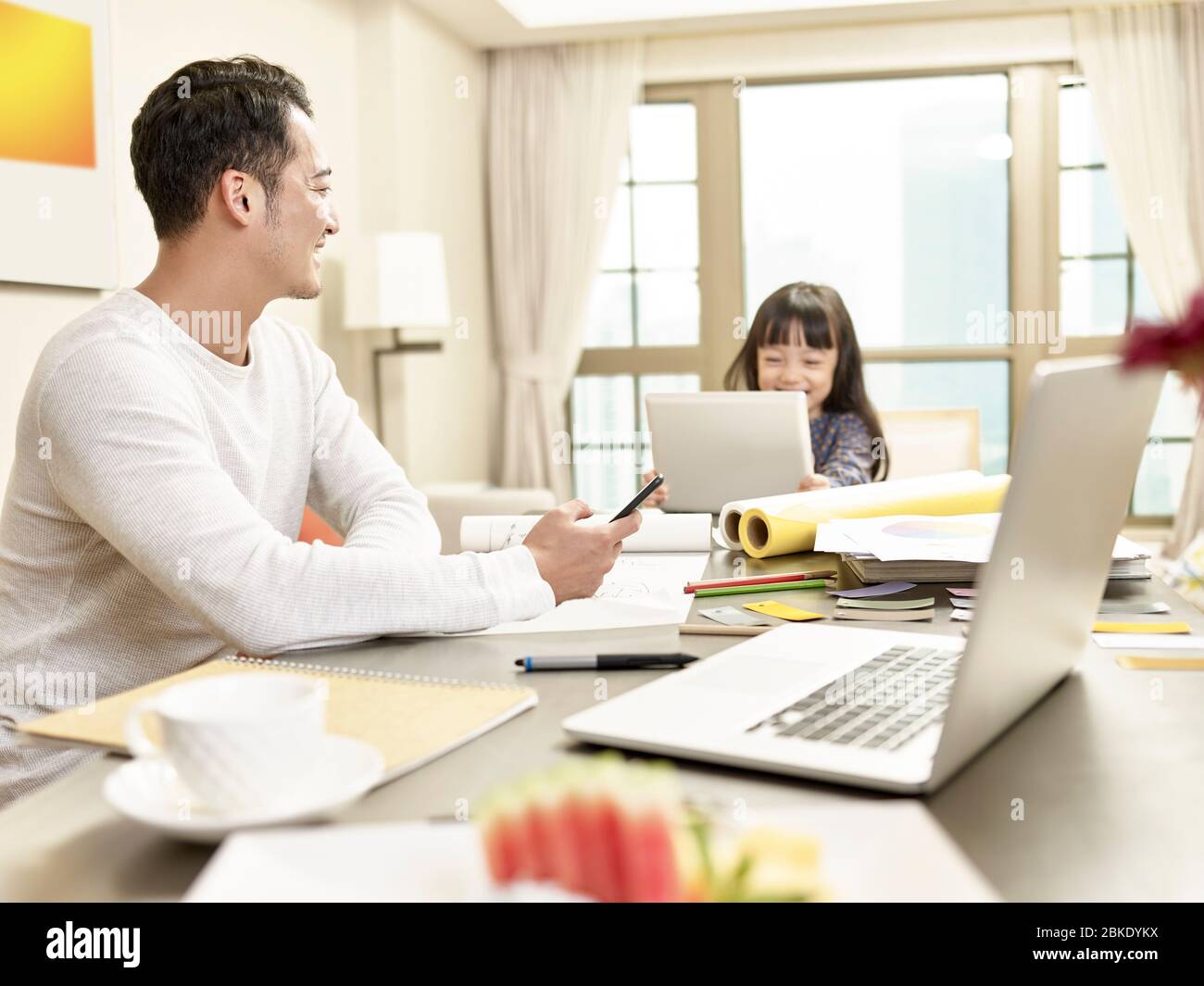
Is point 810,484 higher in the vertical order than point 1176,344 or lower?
lower

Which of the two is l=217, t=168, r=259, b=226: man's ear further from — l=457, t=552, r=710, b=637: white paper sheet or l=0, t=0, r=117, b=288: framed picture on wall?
l=0, t=0, r=117, b=288: framed picture on wall

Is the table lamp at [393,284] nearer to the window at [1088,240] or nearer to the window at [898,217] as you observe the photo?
the window at [898,217]

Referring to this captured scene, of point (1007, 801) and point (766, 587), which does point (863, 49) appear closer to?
point (766, 587)

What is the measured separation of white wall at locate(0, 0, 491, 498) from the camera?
2.78 metres

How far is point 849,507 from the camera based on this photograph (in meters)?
1.65

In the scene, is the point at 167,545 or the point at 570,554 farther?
the point at 570,554

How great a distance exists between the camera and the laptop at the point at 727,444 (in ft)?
6.57

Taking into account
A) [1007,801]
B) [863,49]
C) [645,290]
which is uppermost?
[863,49]

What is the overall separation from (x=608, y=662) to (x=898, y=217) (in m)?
4.40

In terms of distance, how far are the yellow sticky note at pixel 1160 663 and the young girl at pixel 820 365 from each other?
5.61 feet

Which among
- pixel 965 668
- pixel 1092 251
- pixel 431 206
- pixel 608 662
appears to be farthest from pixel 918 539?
pixel 1092 251

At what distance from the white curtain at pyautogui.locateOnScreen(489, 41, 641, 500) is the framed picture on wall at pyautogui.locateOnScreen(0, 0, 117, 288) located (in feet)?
8.28

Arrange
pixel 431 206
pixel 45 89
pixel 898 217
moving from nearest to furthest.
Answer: pixel 45 89, pixel 431 206, pixel 898 217
